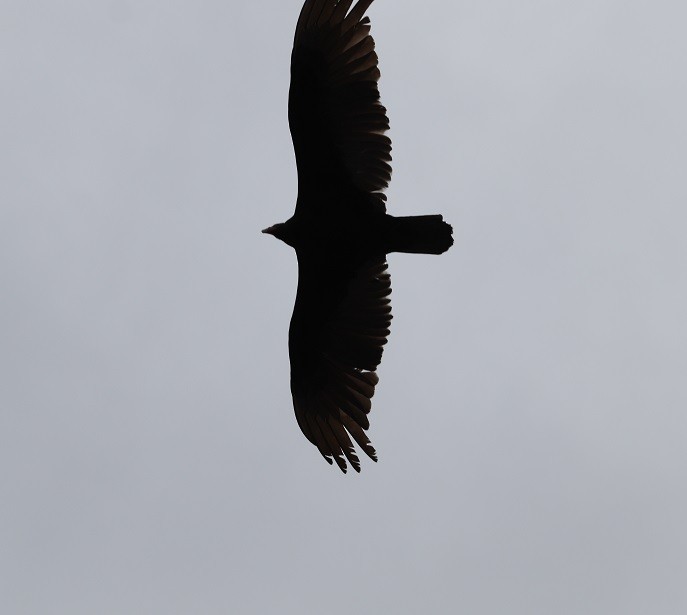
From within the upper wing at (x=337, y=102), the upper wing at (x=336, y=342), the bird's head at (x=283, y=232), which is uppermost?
the upper wing at (x=337, y=102)

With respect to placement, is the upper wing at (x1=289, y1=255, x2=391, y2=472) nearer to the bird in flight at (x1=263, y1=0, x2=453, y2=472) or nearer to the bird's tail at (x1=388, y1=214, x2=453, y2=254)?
the bird in flight at (x1=263, y1=0, x2=453, y2=472)

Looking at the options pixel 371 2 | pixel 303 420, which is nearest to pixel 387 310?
pixel 303 420

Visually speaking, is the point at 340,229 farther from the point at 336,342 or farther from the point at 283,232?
the point at 336,342

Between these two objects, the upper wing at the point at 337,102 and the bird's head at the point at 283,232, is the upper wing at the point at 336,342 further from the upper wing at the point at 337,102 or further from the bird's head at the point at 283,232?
the upper wing at the point at 337,102

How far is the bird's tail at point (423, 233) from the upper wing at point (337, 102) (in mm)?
438

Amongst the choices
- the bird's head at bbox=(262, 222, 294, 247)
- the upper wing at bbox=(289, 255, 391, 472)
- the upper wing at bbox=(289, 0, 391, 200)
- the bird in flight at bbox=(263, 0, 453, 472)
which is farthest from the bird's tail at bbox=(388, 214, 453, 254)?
the bird's head at bbox=(262, 222, 294, 247)

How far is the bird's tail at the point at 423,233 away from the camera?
1231 centimetres

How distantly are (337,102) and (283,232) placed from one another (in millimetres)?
1462

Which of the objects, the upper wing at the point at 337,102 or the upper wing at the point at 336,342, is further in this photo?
the upper wing at the point at 336,342

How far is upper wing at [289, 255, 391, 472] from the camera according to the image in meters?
13.0

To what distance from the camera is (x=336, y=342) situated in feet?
43.5

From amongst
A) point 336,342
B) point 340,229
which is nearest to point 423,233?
point 340,229

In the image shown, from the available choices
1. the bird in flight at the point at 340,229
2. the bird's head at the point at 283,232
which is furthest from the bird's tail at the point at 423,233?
the bird's head at the point at 283,232

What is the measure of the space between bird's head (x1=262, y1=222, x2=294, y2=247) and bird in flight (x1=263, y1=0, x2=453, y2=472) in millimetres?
13
